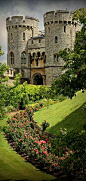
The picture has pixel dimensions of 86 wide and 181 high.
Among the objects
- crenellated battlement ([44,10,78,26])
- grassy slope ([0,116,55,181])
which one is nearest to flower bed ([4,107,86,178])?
grassy slope ([0,116,55,181])

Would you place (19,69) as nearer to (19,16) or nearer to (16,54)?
(16,54)

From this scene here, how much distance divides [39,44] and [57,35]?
5.43 m

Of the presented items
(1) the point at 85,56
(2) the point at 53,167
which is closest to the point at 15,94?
(2) the point at 53,167

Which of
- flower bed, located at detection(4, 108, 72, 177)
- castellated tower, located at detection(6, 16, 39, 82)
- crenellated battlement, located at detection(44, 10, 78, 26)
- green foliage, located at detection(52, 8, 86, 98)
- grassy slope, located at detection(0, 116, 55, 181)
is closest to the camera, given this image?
green foliage, located at detection(52, 8, 86, 98)

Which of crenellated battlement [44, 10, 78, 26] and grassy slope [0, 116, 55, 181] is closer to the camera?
grassy slope [0, 116, 55, 181]

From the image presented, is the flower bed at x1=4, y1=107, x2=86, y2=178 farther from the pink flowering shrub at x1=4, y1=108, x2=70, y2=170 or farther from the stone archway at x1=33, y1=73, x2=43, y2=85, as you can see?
the stone archway at x1=33, y1=73, x2=43, y2=85

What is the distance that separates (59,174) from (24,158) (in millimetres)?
4287

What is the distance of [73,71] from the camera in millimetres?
10328

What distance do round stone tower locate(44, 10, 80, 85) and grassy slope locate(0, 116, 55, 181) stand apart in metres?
28.0

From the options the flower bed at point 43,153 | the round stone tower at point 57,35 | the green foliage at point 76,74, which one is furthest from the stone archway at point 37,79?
the green foliage at point 76,74

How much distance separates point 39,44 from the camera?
163ft

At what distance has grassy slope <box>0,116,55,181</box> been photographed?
43.9 feet

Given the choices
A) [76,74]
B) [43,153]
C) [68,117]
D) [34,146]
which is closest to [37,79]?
[68,117]

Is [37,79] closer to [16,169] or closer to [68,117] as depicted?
[68,117]
